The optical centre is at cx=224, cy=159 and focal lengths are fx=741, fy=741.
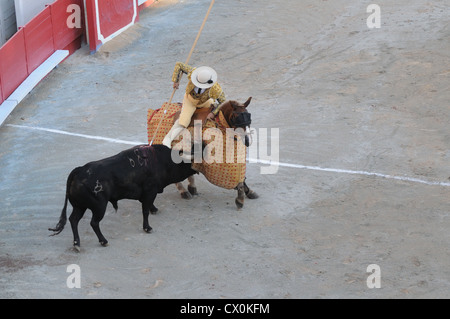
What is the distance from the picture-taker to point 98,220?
23.1 ft

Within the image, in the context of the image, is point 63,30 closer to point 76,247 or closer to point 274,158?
point 274,158

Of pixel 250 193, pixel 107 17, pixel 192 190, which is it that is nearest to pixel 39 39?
pixel 107 17

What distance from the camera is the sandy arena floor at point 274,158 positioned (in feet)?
22.0

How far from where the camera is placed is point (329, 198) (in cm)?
812

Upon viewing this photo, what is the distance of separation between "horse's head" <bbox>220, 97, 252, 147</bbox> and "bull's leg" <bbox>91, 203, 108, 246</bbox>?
1.52m

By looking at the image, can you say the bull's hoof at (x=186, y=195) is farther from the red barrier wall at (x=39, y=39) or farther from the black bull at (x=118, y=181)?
the red barrier wall at (x=39, y=39)

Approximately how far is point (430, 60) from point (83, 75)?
565 cm

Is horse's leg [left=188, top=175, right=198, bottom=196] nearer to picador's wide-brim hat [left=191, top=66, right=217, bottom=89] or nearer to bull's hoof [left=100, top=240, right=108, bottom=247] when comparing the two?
picador's wide-brim hat [left=191, top=66, right=217, bottom=89]

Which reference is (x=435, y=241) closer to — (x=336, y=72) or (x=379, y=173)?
(x=379, y=173)

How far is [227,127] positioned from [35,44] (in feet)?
18.8

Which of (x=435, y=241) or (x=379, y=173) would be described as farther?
(x=379, y=173)

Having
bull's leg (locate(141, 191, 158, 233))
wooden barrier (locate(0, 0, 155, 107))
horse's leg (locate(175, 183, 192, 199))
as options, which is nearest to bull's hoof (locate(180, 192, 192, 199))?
horse's leg (locate(175, 183, 192, 199))

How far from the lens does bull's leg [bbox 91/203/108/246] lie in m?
6.98
